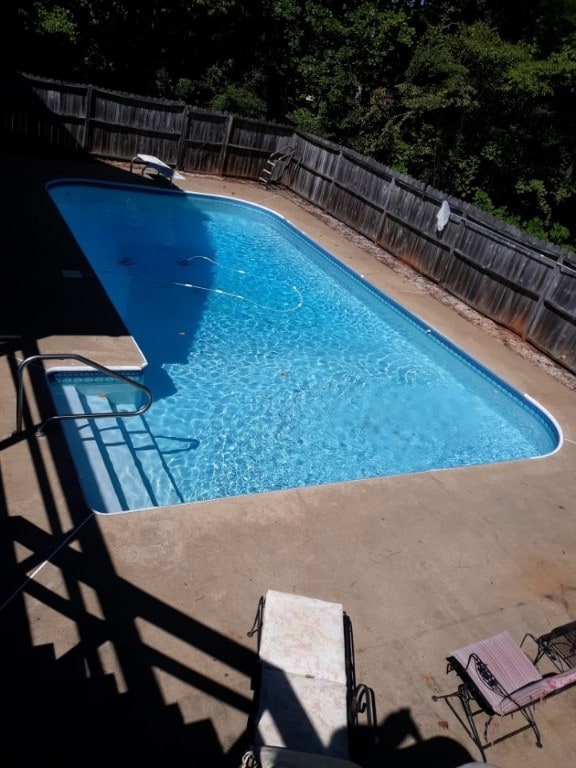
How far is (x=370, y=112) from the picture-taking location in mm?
21719

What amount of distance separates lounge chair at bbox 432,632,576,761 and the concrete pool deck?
0.11 metres

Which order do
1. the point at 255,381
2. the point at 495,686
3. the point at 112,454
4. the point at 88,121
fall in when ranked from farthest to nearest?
1. the point at 88,121
2. the point at 255,381
3. the point at 112,454
4. the point at 495,686

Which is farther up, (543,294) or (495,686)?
(543,294)

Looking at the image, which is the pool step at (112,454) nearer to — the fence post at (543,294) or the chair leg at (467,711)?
the chair leg at (467,711)

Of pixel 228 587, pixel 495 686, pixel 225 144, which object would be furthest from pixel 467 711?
pixel 225 144

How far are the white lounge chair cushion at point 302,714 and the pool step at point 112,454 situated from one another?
10.2ft

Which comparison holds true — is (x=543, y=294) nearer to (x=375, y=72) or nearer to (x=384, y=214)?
(x=384, y=214)

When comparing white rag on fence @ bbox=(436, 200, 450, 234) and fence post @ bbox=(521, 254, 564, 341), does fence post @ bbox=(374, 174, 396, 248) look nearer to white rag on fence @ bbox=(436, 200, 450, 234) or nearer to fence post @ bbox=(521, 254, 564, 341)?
white rag on fence @ bbox=(436, 200, 450, 234)

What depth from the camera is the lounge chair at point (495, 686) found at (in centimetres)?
403

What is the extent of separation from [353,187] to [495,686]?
14222mm

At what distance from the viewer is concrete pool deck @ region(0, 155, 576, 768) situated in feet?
12.5

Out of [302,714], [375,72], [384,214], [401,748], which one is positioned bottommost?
[401,748]

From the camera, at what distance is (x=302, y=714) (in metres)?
3.74

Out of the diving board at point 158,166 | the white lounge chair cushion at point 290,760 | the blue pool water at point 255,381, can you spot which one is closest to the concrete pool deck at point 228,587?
the blue pool water at point 255,381
